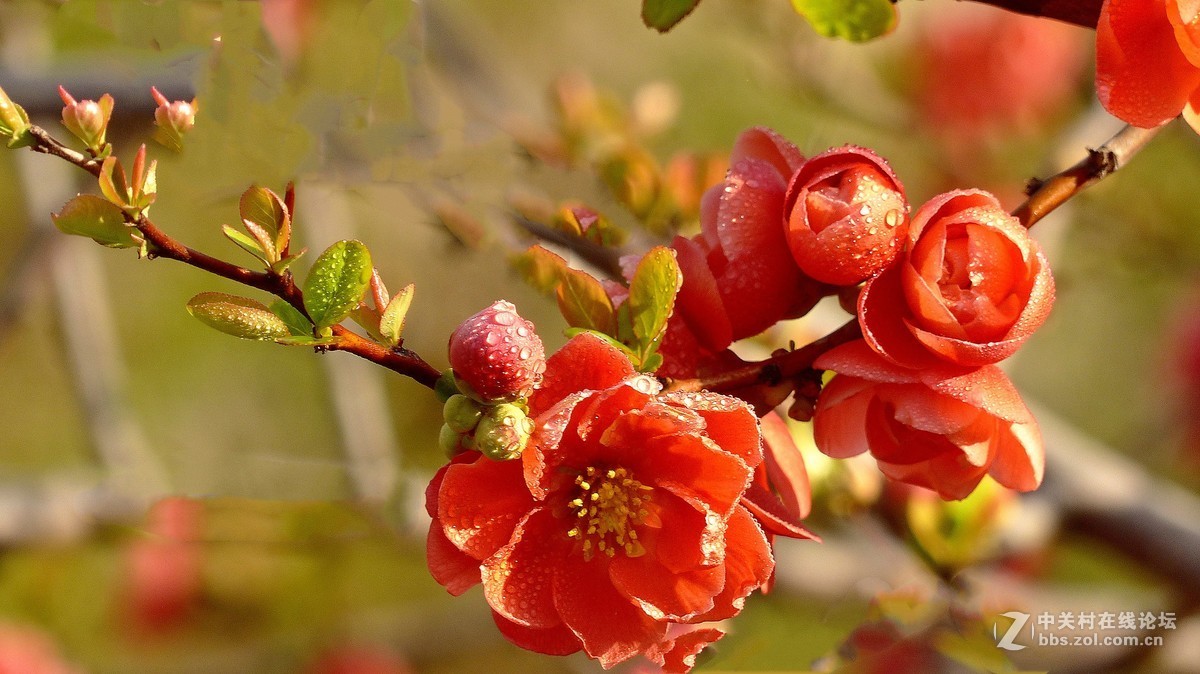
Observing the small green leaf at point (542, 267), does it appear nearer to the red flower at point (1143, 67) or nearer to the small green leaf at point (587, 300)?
the small green leaf at point (587, 300)

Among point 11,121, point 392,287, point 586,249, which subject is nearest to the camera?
point 11,121

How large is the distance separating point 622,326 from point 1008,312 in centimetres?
15

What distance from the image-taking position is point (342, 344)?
0.35m

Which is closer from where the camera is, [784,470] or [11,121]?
[11,121]

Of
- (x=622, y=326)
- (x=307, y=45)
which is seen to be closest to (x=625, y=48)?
(x=307, y=45)

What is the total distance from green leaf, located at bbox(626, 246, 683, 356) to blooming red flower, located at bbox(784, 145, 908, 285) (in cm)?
6

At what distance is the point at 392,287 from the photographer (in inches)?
55.6

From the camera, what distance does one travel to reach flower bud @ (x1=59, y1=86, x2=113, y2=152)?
0.33 m

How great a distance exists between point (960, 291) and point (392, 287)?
1.11 m

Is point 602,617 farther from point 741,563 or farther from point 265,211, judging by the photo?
point 265,211

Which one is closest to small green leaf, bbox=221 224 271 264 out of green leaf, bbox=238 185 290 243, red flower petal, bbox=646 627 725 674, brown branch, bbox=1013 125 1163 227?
green leaf, bbox=238 185 290 243

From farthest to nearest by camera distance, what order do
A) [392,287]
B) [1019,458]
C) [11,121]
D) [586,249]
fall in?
[392,287] → [586,249] → [1019,458] → [11,121]

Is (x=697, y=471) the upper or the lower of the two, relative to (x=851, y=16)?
lower

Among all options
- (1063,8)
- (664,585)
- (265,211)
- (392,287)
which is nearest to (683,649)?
(664,585)
